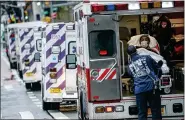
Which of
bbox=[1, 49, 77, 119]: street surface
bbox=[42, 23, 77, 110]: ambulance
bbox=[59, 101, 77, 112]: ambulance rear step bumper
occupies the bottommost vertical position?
bbox=[1, 49, 77, 119]: street surface

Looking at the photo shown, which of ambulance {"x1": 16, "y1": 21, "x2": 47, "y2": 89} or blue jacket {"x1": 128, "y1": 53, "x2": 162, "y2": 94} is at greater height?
blue jacket {"x1": 128, "y1": 53, "x2": 162, "y2": 94}

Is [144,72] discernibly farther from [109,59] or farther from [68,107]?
[68,107]

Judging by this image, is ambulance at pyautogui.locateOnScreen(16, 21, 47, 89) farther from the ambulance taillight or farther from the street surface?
the ambulance taillight

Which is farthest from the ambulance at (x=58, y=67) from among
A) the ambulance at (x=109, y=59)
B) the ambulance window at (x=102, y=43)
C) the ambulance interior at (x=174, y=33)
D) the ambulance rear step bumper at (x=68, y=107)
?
the ambulance window at (x=102, y=43)

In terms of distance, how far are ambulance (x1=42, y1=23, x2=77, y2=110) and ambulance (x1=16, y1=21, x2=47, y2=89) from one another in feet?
22.2

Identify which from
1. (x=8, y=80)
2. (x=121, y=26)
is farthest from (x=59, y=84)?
(x=8, y=80)

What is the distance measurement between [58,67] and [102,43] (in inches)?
283

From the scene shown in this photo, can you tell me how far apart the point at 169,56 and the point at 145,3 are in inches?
67.0

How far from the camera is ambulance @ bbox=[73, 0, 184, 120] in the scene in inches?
432

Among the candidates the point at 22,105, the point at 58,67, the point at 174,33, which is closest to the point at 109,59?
the point at 174,33

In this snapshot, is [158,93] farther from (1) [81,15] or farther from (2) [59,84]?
(2) [59,84]

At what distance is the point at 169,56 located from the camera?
1237 cm

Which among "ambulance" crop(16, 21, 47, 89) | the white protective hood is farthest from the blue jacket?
"ambulance" crop(16, 21, 47, 89)

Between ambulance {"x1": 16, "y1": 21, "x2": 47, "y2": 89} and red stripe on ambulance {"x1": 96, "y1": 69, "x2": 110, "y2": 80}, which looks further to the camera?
ambulance {"x1": 16, "y1": 21, "x2": 47, "y2": 89}
